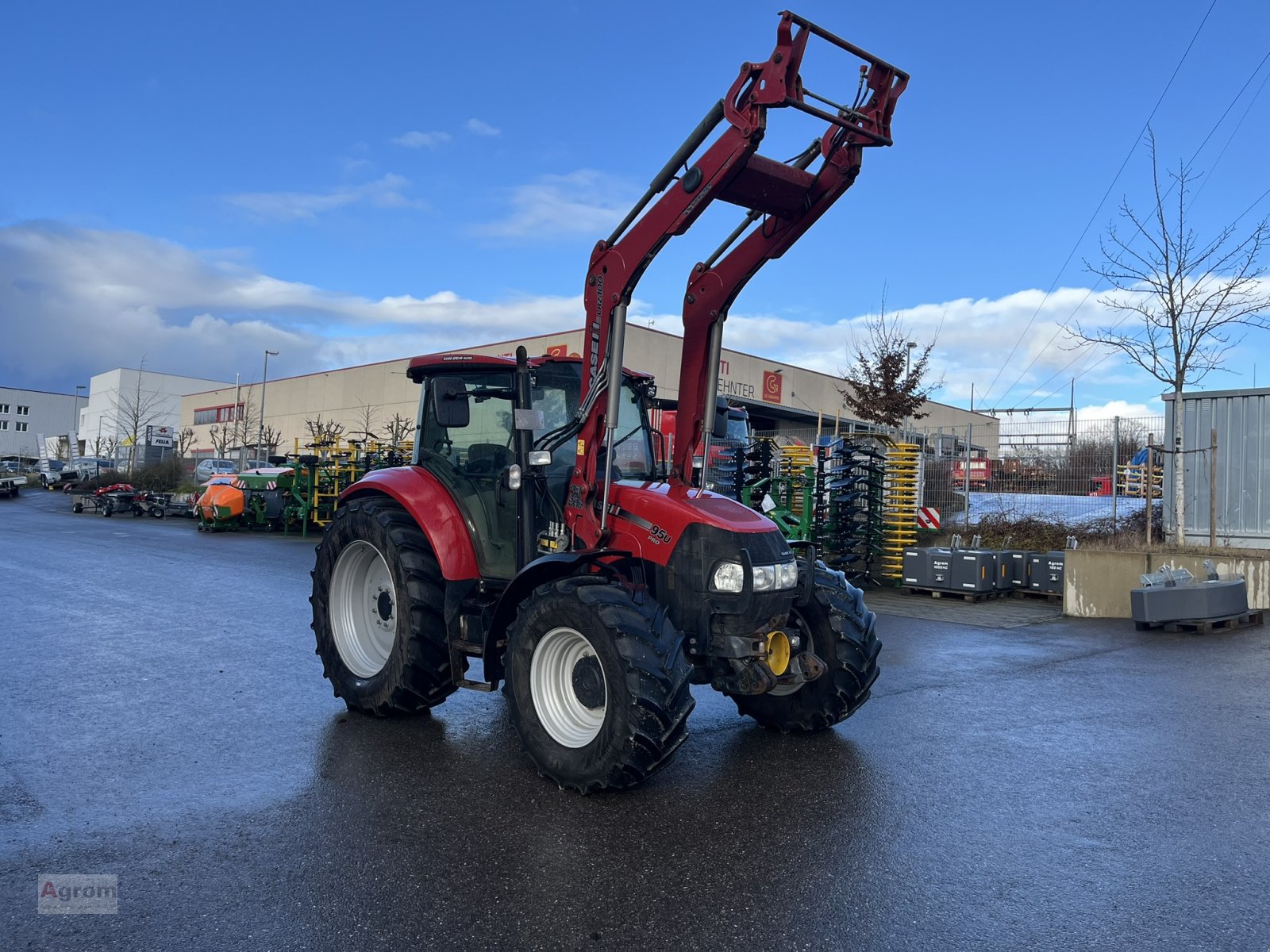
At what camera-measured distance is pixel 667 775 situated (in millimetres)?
5180

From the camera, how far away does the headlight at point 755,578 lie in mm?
5047

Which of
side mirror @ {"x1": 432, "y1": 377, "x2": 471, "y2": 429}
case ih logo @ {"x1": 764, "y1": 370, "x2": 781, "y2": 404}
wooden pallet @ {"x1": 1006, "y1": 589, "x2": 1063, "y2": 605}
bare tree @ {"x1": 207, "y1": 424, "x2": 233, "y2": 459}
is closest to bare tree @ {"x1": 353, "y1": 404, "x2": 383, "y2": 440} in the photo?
bare tree @ {"x1": 207, "y1": 424, "x2": 233, "y2": 459}

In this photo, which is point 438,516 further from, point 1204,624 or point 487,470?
point 1204,624

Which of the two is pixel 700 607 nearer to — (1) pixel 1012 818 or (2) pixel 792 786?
(2) pixel 792 786

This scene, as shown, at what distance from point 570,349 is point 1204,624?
25640mm

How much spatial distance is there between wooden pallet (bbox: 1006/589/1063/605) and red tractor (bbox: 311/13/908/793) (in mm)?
9968

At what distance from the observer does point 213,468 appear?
114ft

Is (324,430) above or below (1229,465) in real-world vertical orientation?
above

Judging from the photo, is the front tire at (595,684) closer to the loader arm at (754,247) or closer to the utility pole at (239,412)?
the loader arm at (754,247)

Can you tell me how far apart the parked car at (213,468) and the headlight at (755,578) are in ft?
108

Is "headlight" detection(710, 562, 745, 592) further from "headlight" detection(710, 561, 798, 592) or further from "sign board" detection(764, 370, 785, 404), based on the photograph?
"sign board" detection(764, 370, 785, 404)

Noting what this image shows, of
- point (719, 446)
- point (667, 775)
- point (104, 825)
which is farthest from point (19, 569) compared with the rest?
point (667, 775)

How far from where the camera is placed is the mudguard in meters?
5.96

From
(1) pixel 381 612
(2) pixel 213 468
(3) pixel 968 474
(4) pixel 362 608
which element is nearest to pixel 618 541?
(1) pixel 381 612
